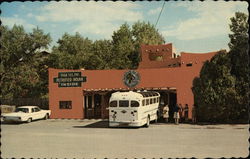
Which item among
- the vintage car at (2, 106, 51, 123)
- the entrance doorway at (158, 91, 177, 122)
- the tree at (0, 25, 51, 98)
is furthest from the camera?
the tree at (0, 25, 51, 98)

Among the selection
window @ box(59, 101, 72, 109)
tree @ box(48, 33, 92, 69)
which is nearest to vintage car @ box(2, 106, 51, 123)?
window @ box(59, 101, 72, 109)

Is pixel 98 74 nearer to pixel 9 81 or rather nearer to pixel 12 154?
pixel 12 154

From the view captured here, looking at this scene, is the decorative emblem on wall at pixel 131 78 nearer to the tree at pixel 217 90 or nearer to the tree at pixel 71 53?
the tree at pixel 217 90

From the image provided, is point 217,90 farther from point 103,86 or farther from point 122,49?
Result: point 122,49

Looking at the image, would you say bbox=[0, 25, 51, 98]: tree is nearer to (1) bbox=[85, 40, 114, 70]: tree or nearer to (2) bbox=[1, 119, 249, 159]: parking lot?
(1) bbox=[85, 40, 114, 70]: tree

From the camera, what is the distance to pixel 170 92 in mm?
27297

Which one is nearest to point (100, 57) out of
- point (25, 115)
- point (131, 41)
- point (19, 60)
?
point (19, 60)

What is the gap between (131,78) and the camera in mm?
27203

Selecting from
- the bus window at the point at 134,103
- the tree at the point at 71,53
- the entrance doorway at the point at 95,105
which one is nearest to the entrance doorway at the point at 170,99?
the entrance doorway at the point at 95,105

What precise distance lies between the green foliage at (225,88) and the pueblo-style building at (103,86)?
2.75m

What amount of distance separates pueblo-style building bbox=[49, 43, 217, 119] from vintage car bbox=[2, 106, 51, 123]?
1693 mm

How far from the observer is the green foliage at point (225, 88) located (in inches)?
835

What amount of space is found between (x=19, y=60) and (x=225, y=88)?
36685mm

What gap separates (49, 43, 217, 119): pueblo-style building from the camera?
25422 millimetres
